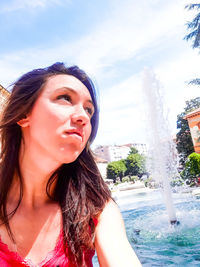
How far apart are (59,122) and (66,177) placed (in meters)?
0.62

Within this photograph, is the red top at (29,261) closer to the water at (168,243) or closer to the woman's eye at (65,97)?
the woman's eye at (65,97)

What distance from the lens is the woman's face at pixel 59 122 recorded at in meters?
1.22

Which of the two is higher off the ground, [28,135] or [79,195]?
[28,135]

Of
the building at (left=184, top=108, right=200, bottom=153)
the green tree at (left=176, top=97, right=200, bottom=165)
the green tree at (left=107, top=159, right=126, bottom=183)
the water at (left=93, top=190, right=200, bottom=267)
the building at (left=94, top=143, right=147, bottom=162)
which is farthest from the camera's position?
the building at (left=94, top=143, right=147, bottom=162)

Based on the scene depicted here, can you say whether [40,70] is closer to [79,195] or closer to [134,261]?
[79,195]

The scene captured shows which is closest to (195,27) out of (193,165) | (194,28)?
(194,28)

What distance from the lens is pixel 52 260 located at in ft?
4.01

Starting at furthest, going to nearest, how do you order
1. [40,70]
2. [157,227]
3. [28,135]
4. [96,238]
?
[157,227] < [40,70] < [28,135] < [96,238]

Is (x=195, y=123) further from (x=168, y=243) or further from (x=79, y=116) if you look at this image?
(x=79, y=116)

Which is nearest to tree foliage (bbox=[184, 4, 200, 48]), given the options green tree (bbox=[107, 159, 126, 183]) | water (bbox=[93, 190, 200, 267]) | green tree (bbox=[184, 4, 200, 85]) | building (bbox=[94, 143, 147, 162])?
green tree (bbox=[184, 4, 200, 85])

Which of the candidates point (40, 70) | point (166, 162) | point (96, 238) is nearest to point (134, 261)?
point (96, 238)

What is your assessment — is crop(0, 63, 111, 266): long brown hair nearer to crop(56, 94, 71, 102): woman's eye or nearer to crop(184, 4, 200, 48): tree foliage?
crop(56, 94, 71, 102): woman's eye

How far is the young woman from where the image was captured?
1.23 metres

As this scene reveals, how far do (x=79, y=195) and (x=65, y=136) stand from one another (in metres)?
0.56
